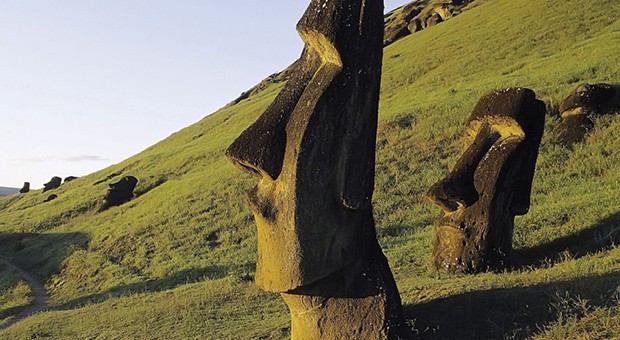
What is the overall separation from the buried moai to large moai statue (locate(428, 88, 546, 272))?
3749 cm

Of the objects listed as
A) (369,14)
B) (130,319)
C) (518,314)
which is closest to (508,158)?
(518,314)

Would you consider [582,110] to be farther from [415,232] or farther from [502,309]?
[502,309]

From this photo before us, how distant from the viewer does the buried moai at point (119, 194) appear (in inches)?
1786

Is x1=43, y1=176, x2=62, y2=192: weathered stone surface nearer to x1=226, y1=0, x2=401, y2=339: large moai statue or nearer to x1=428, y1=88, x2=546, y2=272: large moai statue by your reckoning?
x1=428, y1=88, x2=546, y2=272: large moai statue

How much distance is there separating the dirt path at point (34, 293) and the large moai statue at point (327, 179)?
49.5 feet

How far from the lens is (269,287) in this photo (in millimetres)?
7512

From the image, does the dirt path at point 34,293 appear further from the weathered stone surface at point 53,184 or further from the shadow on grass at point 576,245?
the weathered stone surface at point 53,184

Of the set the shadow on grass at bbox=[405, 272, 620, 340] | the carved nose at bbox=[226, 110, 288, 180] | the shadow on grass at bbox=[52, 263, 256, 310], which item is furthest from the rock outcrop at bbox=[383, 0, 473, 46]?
the carved nose at bbox=[226, 110, 288, 180]

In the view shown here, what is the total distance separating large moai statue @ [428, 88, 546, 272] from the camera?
11.0 metres

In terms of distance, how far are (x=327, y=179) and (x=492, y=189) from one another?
16.0 feet

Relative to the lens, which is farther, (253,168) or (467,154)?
(467,154)

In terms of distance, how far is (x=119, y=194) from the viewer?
151 feet

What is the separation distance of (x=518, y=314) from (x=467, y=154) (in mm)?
4546

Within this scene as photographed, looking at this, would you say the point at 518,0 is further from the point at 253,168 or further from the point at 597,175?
the point at 253,168
